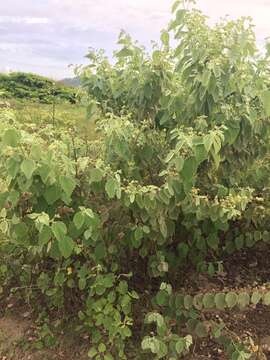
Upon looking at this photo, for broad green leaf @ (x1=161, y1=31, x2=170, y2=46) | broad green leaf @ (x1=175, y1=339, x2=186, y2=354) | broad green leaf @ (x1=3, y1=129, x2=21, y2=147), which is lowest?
broad green leaf @ (x1=175, y1=339, x2=186, y2=354)

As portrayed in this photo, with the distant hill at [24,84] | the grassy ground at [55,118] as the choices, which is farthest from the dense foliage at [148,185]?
the distant hill at [24,84]

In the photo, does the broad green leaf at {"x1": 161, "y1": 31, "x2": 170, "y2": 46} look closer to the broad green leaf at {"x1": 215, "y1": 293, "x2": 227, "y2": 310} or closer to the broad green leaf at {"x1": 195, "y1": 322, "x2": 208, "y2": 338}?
the broad green leaf at {"x1": 215, "y1": 293, "x2": 227, "y2": 310}

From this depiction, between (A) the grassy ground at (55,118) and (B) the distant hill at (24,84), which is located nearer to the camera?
(A) the grassy ground at (55,118)

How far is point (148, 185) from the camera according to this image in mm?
2619

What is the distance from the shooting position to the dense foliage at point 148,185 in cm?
226

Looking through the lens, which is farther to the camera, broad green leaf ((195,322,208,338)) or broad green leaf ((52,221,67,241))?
broad green leaf ((195,322,208,338))

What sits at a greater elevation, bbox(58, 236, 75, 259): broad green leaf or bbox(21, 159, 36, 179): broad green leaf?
bbox(21, 159, 36, 179): broad green leaf

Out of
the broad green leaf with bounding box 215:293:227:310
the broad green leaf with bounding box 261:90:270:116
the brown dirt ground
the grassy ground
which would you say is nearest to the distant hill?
the grassy ground

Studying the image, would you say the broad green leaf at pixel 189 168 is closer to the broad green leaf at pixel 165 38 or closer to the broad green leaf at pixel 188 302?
the broad green leaf at pixel 188 302

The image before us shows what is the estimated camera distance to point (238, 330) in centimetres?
293

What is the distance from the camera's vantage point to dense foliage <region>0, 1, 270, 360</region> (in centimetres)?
226

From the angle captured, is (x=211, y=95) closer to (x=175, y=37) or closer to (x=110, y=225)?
(x=175, y=37)

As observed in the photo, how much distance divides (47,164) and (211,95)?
2.86ft

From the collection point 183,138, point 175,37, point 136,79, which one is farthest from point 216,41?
point 183,138
